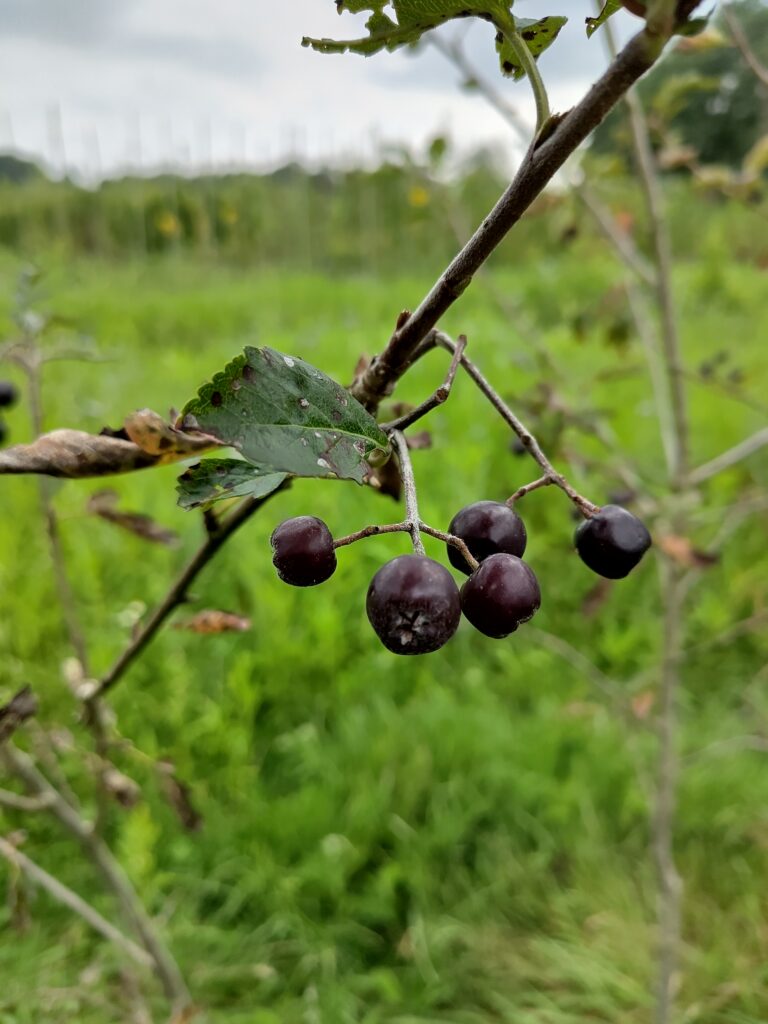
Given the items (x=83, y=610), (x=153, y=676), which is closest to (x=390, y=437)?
Result: (x=153, y=676)

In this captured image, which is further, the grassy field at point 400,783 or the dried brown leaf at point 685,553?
the grassy field at point 400,783

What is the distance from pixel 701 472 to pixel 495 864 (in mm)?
1278

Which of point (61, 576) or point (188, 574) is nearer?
point (188, 574)

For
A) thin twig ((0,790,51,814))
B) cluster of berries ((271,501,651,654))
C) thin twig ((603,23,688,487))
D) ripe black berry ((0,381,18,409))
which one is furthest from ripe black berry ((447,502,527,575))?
thin twig ((603,23,688,487))

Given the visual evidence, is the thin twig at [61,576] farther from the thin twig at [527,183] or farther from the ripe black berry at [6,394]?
the thin twig at [527,183]

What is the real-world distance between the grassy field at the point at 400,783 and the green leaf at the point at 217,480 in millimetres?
1015

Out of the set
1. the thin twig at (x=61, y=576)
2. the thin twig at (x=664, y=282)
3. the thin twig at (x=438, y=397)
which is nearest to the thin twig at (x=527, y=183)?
the thin twig at (x=438, y=397)

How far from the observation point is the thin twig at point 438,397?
0.46m

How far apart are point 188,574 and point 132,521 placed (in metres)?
0.29

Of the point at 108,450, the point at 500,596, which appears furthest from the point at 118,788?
the point at 500,596

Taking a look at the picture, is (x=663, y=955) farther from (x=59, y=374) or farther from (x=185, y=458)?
(x=59, y=374)

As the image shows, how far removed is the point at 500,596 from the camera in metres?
0.46

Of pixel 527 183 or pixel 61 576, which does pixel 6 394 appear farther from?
pixel 527 183

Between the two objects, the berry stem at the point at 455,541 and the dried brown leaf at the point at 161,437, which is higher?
the dried brown leaf at the point at 161,437
